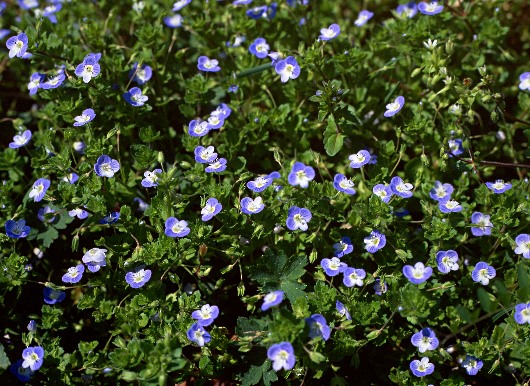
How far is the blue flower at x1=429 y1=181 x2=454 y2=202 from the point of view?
10.3ft

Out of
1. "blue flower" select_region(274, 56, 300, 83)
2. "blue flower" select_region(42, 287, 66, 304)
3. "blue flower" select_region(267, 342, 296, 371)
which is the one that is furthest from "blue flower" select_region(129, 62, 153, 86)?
"blue flower" select_region(267, 342, 296, 371)

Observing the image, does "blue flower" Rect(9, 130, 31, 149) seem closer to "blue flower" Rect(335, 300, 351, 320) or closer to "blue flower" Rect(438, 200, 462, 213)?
"blue flower" Rect(335, 300, 351, 320)

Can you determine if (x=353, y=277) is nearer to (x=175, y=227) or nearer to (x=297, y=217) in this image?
(x=297, y=217)

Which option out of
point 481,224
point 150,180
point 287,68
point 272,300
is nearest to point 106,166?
point 150,180

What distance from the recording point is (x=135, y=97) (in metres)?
3.43

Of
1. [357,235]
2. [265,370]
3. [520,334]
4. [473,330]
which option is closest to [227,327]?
[265,370]

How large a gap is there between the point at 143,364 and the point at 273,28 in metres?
2.20

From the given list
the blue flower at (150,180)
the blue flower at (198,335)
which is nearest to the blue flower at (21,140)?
the blue flower at (150,180)

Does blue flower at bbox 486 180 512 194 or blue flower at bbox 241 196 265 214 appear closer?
blue flower at bbox 241 196 265 214

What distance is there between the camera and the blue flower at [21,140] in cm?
342

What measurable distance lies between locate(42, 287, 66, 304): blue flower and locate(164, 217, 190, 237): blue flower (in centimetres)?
68

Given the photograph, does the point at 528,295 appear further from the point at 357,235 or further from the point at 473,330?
the point at 357,235

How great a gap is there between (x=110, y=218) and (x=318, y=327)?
1.17m

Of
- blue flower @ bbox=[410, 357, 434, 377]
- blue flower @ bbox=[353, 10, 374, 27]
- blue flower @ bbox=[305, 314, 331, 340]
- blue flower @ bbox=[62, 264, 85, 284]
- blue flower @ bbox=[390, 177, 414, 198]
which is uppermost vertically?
blue flower @ bbox=[353, 10, 374, 27]
